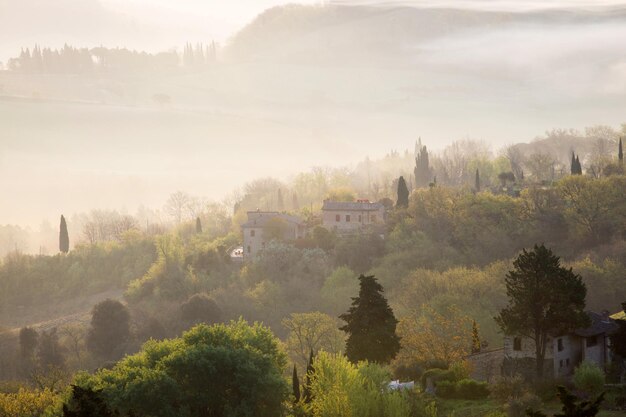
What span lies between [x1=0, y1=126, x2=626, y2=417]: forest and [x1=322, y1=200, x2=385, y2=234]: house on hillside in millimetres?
1439

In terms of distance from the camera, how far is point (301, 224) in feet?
353

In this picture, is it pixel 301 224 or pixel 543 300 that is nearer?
pixel 543 300

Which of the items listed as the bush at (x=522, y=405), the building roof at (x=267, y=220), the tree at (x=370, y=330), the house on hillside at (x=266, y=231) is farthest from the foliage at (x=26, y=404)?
the building roof at (x=267, y=220)

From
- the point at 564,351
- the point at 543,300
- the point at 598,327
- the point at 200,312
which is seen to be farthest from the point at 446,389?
the point at 200,312

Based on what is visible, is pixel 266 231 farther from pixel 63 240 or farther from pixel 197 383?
pixel 197 383

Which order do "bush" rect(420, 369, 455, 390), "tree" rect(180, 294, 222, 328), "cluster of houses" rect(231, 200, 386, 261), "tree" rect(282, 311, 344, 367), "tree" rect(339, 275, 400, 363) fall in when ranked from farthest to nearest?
"cluster of houses" rect(231, 200, 386, 261), "tree" rect(180, 294, 222, 328), "tree" rect(282, 311, 344, 367), "tree" rect(339, 275, 400, 363), "bush" rect(420, 369, 455, 390)

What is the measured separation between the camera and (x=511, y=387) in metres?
47.0

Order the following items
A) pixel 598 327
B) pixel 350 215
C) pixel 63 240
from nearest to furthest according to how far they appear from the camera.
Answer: pixel 598 327 → pixel 350 215 → pixel 63 240

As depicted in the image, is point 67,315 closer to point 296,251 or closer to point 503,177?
point 296,251

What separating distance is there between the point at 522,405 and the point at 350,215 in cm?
6388

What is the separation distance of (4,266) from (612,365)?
3315 inches

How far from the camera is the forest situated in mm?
48281

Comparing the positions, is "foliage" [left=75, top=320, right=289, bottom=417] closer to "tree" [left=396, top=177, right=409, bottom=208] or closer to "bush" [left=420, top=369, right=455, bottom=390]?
"bush" [left=420, top=369, right=455, bottom=390]

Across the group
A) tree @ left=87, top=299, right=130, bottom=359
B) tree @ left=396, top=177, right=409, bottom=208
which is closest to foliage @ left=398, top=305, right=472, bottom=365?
tree @ left=87, top=299, right=130, bottom=359
